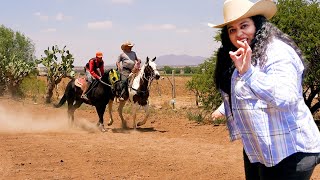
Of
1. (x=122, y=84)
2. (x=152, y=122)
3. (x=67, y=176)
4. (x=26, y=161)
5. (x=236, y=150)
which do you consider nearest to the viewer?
(x=67, y=176)

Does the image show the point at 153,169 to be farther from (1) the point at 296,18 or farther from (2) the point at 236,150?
(1) the point at 296,18

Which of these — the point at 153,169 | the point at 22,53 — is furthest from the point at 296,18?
the point at 22,53

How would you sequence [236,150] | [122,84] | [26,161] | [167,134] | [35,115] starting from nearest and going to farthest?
[26,161] < [236,150] < [167,134] < [122,84] < [35,115]

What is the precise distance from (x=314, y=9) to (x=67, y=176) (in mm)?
8610

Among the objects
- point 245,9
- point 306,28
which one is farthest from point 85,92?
point 245,9

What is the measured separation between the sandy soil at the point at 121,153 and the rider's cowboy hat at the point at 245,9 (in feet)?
14.3

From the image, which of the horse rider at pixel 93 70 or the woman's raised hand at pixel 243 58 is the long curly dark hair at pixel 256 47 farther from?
the horse rider at pixel 93 70

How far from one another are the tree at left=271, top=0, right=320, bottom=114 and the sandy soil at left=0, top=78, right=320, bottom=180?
2.93 m

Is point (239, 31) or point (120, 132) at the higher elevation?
point (239, 31)

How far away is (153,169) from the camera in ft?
23.3

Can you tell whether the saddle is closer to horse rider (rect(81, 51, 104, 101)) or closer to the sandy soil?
horse rider (rect(81, 51, 104, 101))

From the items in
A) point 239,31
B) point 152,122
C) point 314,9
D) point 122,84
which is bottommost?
point 152,122

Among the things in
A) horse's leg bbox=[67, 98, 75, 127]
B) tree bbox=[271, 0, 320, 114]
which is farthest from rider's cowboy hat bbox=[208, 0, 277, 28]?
horse's leg bbox=[67, 98, 75, 127]

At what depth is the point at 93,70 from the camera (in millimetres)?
12586
